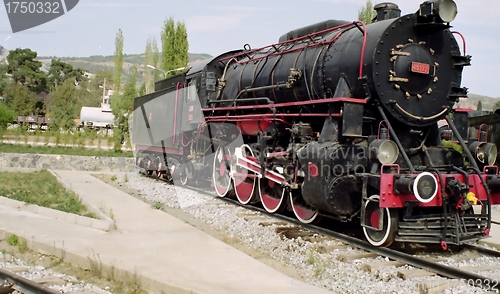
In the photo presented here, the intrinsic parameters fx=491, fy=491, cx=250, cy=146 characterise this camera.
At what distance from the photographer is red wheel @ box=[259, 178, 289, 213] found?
374 inches

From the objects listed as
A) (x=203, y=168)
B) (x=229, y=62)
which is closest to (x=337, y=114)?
(x=229, y=62)

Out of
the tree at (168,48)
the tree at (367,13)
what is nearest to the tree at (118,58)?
the tree at (168,48)

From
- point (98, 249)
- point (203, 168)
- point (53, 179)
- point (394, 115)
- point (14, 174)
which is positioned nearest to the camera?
point (98, 249)

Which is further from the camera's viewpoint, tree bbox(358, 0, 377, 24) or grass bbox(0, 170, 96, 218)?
tree bbox(358, 0, 377, 24)

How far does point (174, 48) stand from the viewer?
40531mm

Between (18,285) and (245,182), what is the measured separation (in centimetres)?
630

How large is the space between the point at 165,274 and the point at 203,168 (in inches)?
293

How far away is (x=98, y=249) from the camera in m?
6.58

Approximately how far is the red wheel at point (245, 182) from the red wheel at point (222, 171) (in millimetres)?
444

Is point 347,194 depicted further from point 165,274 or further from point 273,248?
point 165,274

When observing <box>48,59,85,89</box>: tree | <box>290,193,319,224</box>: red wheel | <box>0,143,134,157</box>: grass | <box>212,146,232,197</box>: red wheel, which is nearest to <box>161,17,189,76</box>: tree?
<box>0,143,134,157</box>: grass

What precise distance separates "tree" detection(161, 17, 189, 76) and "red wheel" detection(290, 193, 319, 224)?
3220 centimetres

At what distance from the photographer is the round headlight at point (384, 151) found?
680cm

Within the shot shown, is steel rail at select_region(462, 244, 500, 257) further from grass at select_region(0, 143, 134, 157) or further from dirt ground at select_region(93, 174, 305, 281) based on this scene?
grass at select_region(0, 143, 134, 157)
